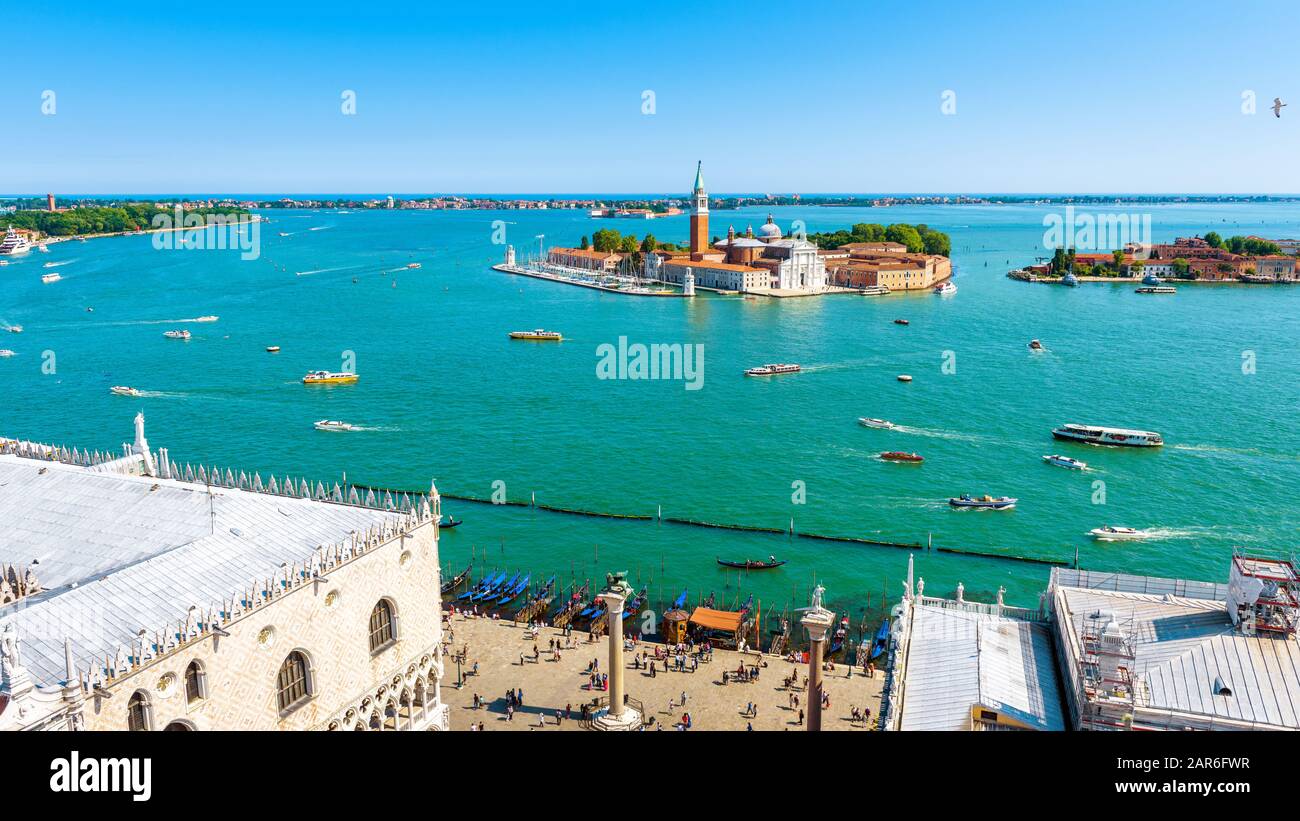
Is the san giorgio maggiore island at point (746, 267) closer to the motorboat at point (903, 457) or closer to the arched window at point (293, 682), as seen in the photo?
the motorboat at point (903, 457)

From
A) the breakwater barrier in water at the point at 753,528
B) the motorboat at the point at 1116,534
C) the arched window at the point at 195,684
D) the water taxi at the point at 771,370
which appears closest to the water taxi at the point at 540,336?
the water taxi at the point at 771,370

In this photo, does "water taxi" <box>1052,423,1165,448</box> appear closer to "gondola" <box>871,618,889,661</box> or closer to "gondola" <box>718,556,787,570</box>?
"gondola" <box>718,556,787,570</box>

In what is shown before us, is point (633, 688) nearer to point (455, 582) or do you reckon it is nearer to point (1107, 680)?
point (455, 582)

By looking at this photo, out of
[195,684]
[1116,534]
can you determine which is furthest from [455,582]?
[1116,534]

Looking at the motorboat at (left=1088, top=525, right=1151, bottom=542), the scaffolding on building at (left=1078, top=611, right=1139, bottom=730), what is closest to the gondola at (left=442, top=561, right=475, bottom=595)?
the scaffolding on building at (left=1078, top=611, right=1139, bottom=730)
